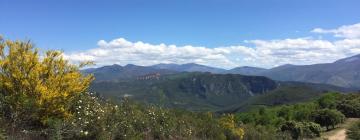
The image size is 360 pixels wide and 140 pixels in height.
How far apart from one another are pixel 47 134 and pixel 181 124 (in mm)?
5336

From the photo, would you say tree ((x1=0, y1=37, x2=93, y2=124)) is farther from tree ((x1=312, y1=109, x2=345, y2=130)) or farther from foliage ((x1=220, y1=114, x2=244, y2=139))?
tree ((x1=312, y1=109, x2=345, y2=130))

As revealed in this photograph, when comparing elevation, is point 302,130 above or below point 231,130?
below

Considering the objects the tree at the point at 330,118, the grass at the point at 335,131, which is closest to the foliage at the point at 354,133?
the grass at the point at 335,131

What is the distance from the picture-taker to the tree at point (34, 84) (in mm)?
9180

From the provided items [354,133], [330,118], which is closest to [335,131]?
[330,118]

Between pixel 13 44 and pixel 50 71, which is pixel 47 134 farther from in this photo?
pixel 13 44

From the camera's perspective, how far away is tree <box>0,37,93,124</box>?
30.1ft

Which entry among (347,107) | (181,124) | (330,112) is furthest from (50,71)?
(347,107)

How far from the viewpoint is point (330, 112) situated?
55.8 metres

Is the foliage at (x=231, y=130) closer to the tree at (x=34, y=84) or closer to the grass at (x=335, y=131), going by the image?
the tree at (x=34, y=84)

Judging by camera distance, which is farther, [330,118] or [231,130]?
[330,118]

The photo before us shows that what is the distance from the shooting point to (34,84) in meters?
9.39

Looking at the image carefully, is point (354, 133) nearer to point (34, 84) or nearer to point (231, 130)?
point (231, 130)

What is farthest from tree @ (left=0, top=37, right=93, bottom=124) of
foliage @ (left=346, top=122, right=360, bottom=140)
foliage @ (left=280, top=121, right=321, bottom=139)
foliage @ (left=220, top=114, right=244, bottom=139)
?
foliage @ (left=280, top=121, right=321, bottom=139)
